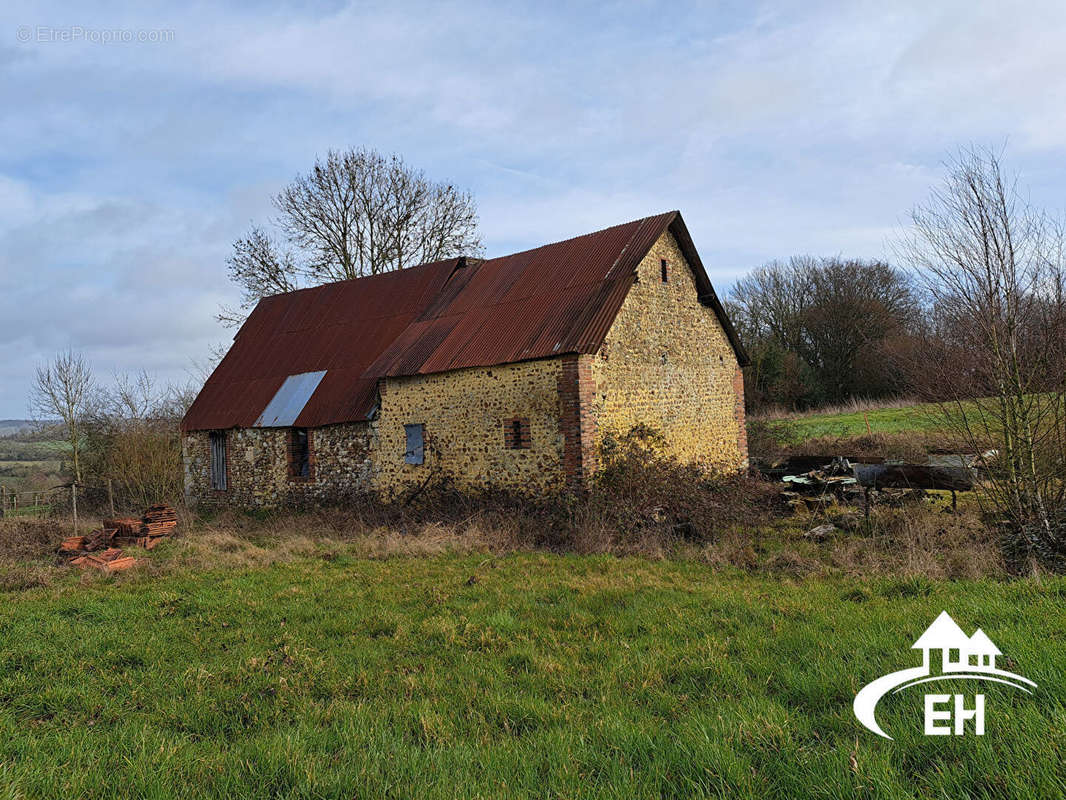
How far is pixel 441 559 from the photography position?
33.8 ft

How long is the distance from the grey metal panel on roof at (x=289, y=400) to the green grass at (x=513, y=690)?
9229 mm

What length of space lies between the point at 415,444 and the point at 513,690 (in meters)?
10.5

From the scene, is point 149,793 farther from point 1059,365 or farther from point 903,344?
point 903,344

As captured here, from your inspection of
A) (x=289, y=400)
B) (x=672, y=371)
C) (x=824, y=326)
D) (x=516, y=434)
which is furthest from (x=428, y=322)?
(x=824, y=326)

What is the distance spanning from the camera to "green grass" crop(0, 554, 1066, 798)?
Answer: 134 inches

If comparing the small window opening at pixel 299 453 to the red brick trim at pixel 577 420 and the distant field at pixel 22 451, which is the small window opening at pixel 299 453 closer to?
the red brick trim at pixel 577 420

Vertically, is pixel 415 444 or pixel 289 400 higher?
pixel 289 400

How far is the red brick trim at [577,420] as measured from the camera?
497 inches

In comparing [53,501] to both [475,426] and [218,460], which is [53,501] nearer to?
[218,460]

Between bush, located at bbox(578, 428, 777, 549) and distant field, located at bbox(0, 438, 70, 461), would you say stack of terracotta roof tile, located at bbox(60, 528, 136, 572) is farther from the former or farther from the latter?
distant field, located at bbox(0, 438, 70, 461)

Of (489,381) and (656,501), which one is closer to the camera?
(656,501)

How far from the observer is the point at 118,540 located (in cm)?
1288

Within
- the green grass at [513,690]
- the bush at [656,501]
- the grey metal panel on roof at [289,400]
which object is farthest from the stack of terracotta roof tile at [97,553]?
the bush at [656,501]

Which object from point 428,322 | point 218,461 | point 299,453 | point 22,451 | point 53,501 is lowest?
point 53,501
